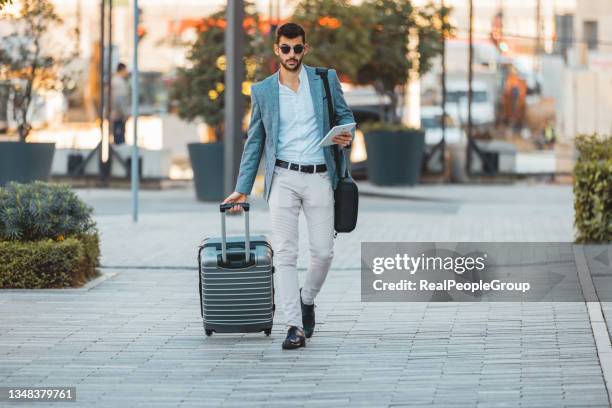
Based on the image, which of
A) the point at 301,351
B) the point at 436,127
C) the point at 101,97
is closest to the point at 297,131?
the point at 301,351

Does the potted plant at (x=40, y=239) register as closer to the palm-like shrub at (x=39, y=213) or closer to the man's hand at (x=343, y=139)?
the palm-like shrub at (x=39, y=213)

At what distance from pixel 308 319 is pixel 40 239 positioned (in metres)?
3.09

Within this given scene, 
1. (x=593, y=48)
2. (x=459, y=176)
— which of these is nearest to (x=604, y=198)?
(x=459, y=176)

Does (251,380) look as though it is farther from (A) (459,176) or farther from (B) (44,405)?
(A) (459,176)

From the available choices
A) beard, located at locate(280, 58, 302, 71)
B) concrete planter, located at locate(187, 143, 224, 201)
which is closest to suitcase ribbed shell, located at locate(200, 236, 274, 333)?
beard, located at locate(280, 58, 302, 71)

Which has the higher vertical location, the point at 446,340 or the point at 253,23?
the point at 253,23

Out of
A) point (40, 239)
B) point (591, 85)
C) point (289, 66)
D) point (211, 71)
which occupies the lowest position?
point (40, 239)

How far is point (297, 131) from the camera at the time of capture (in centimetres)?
845

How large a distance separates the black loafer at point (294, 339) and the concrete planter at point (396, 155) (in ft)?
50.7

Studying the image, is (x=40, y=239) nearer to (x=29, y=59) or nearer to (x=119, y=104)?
(x=29, y=59)

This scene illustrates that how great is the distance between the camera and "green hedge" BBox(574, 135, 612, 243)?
42.9 ft

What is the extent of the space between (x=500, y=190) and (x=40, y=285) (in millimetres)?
13354

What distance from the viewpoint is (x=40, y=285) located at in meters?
10.9

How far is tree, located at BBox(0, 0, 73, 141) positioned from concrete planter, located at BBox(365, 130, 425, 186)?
5617 millimetres
